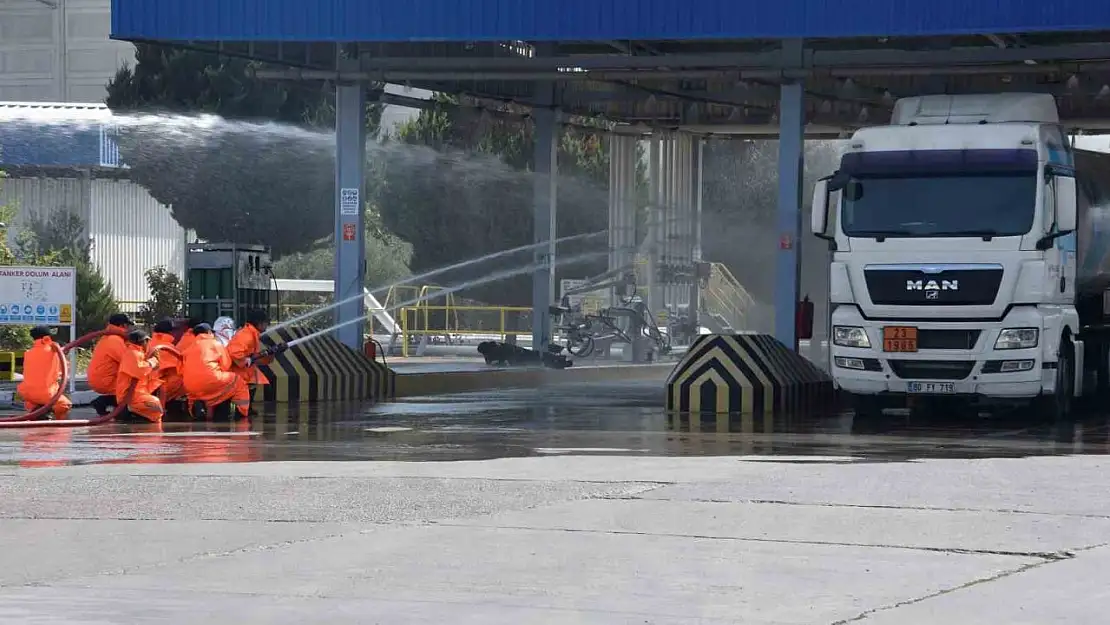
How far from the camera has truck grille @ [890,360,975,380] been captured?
60.0 feet

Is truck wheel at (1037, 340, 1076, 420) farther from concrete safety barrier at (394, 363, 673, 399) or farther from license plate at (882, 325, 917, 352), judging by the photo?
concrete safety barrier at (394, 363, 673, 399)

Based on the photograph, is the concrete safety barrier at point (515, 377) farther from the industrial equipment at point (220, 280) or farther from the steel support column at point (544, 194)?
the industrial equipment at point (220, 280)

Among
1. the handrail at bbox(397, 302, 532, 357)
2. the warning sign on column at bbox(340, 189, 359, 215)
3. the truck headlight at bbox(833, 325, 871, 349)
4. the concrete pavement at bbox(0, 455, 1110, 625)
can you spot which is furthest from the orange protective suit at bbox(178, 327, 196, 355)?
the handrail at bbox(397, 302, 532, 357)

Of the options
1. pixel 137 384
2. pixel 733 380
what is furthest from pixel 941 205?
pixel 137 384

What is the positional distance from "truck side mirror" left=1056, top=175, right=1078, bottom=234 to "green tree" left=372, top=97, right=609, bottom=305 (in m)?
34.7

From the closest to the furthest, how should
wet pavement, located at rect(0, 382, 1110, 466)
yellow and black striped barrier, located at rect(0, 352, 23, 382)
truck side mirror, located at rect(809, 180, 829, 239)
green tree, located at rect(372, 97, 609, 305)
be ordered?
wet pavement, located at rect(0, 382, 1110, 466) → truck side mirror, located at rect(809, 180, 829, 239) → yellow and black striped barrier, located at rect(0, 352, 23, 382) → green tree, located at rect(372, 97, 609, 305)

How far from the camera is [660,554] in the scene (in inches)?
352

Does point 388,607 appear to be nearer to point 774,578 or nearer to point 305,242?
point 774,578

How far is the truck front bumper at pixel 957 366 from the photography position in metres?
18.2

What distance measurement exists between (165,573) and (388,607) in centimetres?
139

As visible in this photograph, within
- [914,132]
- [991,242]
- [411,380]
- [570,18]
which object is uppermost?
[570,18]

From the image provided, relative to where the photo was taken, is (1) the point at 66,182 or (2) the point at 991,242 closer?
(2) the point at 991,242

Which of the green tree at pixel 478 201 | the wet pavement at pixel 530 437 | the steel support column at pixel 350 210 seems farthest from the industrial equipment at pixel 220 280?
the green tree at pixel 478 201

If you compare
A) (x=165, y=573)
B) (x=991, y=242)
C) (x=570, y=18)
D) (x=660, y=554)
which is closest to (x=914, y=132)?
(x=991, y=242)
